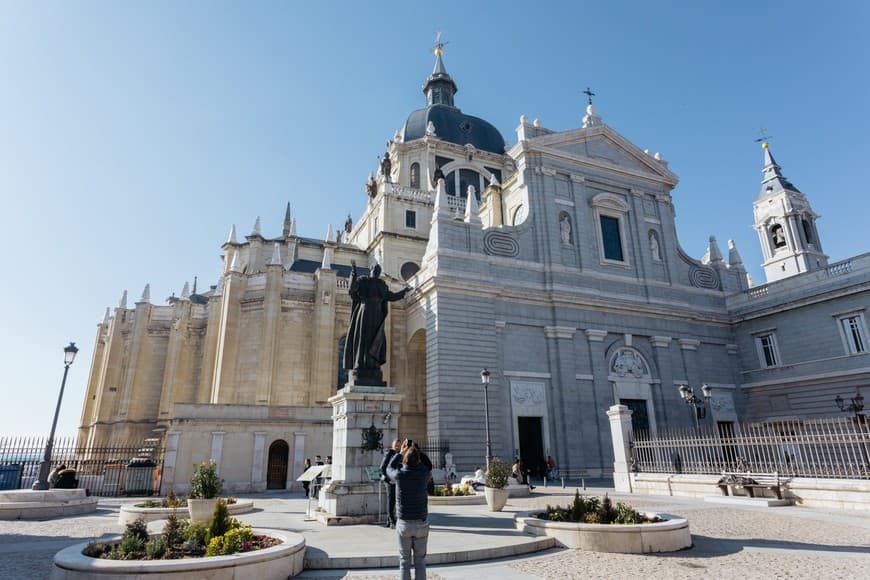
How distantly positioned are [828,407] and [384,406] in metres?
22.8

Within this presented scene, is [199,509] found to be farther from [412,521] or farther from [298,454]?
[298,454]

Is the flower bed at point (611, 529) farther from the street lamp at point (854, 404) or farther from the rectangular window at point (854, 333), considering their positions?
the rectangular window at point (854, 333)

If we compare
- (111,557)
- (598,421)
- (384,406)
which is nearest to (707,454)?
(598,421)

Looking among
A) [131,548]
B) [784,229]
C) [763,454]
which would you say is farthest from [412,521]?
[784,229]

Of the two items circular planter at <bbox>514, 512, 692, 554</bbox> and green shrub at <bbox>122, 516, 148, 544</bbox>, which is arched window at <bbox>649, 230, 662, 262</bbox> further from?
green shrub at <bbox>122, 516, 148, 544</bbox>

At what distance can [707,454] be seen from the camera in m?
15.9

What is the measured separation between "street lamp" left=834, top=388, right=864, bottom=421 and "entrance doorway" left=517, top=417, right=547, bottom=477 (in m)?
12.5

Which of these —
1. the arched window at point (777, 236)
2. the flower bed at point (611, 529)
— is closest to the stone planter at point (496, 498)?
the flower bed at point (611, 529)

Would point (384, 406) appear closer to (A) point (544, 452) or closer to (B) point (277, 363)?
(A) point (544, 452)

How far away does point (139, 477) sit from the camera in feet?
66.9

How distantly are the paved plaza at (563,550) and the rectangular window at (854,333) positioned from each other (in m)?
15.0

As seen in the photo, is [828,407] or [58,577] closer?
[58,577]

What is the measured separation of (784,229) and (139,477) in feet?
160

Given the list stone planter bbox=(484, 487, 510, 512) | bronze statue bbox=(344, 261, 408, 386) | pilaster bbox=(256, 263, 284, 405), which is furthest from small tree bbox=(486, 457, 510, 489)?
pilaster bbox=(256, 263, 284, 405)
